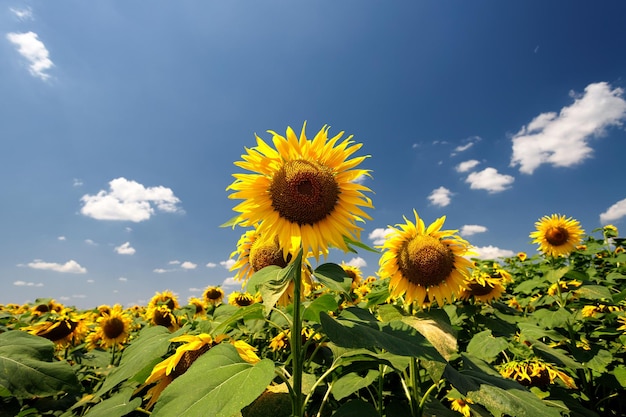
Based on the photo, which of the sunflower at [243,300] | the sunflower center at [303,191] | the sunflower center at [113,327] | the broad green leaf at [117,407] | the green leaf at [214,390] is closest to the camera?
the green leaf at [214,390]

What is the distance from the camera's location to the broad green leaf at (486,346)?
11.4 ft

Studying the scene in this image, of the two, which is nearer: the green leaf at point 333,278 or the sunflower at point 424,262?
the green leaf at point 333,278

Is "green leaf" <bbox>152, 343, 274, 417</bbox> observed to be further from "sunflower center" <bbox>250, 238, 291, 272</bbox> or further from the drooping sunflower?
"sunflower center" <bbox>250, 238, 291, 272</bbox>

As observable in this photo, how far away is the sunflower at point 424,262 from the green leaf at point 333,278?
1453 mm

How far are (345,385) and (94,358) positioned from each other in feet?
14.8

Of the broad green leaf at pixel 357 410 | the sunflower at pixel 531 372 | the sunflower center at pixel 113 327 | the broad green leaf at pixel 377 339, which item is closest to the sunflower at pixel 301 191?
the broad green leaf at pixel 377 339

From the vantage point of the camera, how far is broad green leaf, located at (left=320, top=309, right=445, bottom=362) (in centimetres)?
178

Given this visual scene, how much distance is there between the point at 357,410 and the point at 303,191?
1436 mm

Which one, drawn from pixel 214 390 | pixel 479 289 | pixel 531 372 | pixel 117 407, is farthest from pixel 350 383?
pixel 479 289

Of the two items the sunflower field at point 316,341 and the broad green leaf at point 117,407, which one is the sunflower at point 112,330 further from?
the broad green leaf at point 117,407

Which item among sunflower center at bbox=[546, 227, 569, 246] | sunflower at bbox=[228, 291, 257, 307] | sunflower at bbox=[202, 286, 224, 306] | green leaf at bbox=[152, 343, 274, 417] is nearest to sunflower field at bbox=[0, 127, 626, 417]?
green leaf at bbox=[152, 343, 274, 417]

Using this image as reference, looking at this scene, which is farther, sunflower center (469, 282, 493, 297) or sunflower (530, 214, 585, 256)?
sunflower (530, 214, 585, 256)

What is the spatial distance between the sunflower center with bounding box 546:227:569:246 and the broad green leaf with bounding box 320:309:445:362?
21.5ft

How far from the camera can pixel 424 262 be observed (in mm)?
3492
